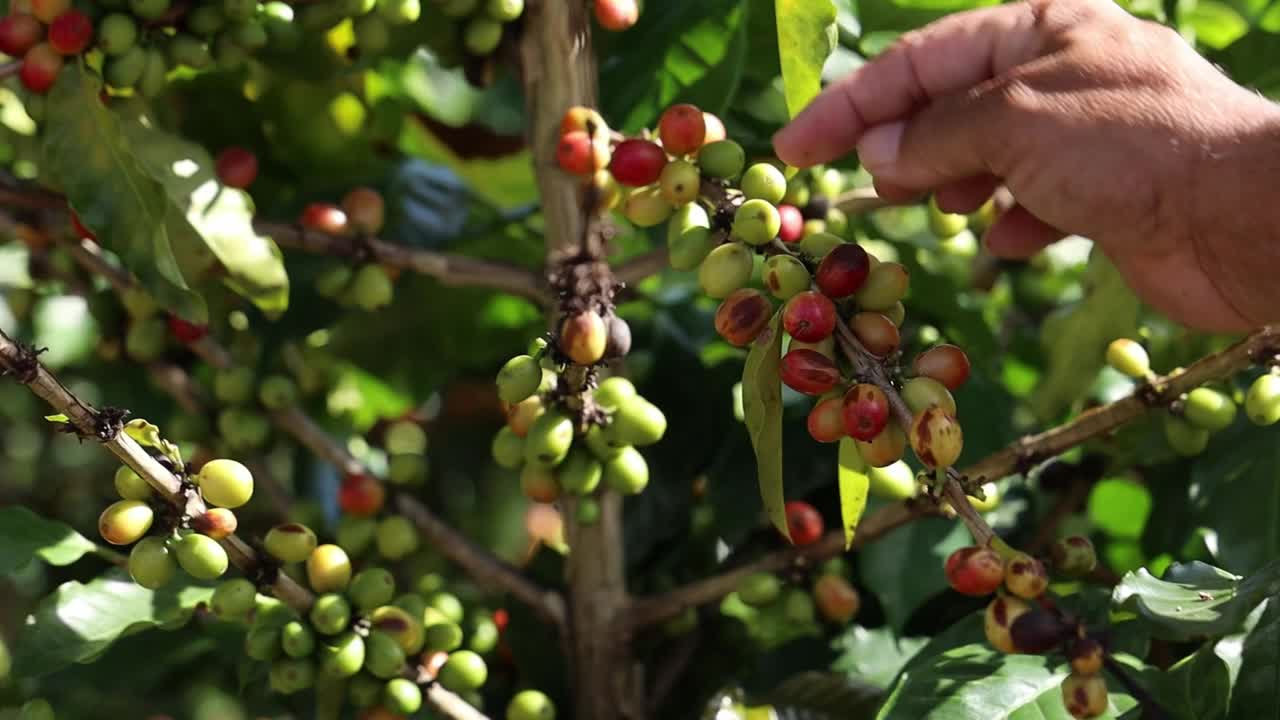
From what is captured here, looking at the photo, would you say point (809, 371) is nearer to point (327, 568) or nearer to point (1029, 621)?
point (1029, 621)

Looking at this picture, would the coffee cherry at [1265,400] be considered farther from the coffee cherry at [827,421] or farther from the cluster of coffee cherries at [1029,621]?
the coffee cherry at [827,421]

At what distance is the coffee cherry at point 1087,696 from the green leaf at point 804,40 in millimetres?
671

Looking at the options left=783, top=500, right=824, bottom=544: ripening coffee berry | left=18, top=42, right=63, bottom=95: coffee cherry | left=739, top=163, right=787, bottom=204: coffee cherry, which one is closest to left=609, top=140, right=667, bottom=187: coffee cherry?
left=739, top=163, right=787, bottom=204: coffee cherry

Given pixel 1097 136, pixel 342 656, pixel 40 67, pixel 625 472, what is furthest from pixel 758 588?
pixel 40 67

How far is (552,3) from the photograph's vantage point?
5.77 ft

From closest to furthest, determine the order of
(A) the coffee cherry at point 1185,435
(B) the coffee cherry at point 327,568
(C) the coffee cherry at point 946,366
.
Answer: (C) the coffee cherry at point 946,366, (B) the coffee cherry at point 327,568, (A) the coffee cherry at point 1185,435

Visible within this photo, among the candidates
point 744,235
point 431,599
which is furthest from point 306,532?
point 744,235

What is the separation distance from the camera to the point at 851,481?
1.42 metres

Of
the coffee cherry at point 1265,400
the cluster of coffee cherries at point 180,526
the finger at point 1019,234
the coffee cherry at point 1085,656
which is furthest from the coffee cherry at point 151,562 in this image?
the coffee cherry at point 1265,400

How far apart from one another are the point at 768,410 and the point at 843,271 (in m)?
0.15

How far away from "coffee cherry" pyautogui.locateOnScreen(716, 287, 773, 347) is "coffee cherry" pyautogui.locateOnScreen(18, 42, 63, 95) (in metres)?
0.90

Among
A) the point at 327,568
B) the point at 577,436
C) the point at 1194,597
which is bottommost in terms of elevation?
the point at 327,568

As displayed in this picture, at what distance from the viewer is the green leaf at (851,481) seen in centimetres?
141

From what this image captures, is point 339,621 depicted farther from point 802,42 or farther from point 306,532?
point 802,42
